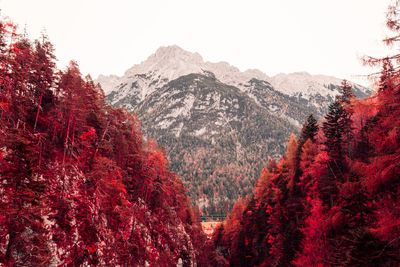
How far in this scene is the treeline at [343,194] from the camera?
6.56m

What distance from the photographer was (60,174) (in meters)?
15.9

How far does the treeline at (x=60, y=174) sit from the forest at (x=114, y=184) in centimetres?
8

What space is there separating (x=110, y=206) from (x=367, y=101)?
19813 millimetres

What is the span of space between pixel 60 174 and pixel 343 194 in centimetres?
2624

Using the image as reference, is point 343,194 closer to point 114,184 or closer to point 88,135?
point 114,184

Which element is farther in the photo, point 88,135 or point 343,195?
point 343,195

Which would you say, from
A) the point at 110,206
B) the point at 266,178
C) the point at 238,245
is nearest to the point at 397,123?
the point at 110,206

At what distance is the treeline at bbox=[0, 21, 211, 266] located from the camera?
932 cm

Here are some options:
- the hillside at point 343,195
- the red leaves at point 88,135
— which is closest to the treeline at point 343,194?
the hillside at point 343,195

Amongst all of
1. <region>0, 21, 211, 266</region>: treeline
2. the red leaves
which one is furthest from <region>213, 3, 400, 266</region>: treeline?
the red leaves

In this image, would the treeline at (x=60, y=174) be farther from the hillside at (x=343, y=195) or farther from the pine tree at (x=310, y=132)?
the pine tree at (x=310, y=132)

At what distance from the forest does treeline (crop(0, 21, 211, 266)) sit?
0.08m

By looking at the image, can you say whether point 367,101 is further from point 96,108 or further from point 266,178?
point 266,178

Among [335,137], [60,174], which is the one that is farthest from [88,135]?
[335,137]
